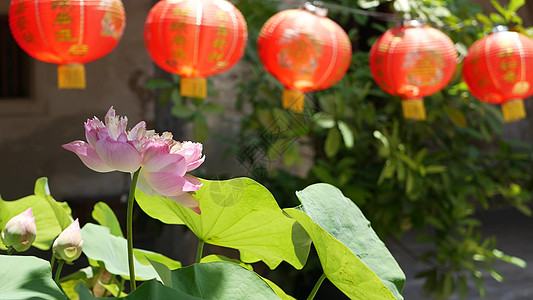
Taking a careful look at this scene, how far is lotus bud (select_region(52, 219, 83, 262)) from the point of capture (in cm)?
30

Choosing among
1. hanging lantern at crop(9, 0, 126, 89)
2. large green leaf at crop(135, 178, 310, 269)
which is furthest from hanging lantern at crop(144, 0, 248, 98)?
large green leaf at crop(135, 178, 310, 269)

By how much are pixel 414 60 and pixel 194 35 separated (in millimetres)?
610

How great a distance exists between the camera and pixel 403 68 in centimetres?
152

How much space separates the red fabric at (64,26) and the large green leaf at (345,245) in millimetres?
1025

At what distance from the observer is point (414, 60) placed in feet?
4.93

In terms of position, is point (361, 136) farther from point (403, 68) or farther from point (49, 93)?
point (49, 93)

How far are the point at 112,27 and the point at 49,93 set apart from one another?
2274 mm

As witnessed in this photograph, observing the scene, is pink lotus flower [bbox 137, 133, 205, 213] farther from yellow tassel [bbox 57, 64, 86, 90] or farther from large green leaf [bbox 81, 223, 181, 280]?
yellow tassel [bbox 57, 64, 86, 90]

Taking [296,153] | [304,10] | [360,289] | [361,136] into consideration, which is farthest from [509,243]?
[360,289]

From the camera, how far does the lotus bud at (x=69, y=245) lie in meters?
0.30

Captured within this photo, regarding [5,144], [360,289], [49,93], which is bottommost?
[5,144]

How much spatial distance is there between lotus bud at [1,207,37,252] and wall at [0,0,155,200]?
3.08m

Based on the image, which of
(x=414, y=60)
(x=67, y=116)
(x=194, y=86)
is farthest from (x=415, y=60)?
(x=67, y=116)

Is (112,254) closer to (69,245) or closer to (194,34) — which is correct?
(69,245)
